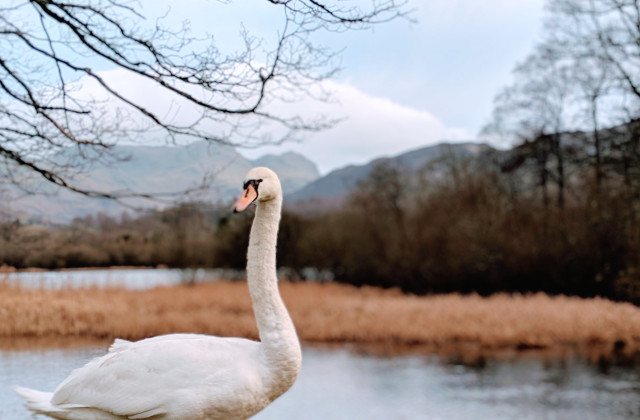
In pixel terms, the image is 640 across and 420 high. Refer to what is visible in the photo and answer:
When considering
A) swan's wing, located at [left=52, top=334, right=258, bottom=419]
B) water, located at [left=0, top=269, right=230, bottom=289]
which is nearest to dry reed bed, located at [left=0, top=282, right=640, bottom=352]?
water, located at [left=0, top=269, right=230, bottom=289]

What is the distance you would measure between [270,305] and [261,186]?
63cm

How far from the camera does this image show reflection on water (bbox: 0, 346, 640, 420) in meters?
10.4

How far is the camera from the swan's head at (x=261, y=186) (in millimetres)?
3377

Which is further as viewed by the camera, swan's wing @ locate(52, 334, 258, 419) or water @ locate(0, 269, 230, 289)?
water @ locate(0, 269, 230, 289)

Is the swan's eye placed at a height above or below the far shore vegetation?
above

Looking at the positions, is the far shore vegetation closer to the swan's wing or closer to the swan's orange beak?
the swan's wing

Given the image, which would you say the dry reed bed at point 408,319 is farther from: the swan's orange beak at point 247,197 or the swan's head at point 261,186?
the swan's orange beak at point 247,197

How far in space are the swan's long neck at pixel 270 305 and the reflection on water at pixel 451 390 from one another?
6.02 meters

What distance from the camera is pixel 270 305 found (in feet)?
11.8

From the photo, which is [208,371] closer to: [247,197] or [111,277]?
[247,197]

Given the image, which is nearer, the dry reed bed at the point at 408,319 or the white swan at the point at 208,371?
the white swan at the point at 208,371

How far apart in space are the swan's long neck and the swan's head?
3.2 inches

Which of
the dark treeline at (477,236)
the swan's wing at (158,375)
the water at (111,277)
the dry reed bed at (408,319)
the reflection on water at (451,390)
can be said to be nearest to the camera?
the swan's wing at (158,375)

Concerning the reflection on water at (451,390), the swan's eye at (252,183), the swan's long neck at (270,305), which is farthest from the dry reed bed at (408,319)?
the swan's eye at (252,183)
